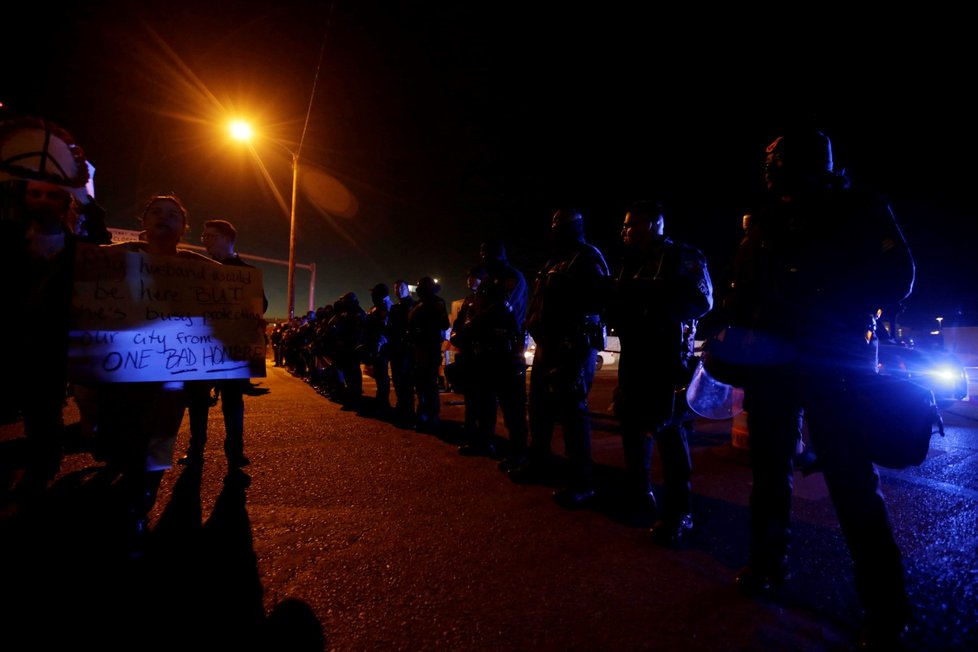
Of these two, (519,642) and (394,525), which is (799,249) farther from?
(394,525)

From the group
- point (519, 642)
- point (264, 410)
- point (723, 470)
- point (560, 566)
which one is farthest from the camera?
point (264, 410)

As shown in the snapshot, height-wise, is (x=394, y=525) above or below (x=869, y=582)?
below

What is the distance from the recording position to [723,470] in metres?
3.79

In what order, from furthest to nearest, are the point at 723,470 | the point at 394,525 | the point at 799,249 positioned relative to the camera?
the point at 723,470
the point at 394,525
the point at 799,249

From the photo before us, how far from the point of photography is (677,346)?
2371 millimetres

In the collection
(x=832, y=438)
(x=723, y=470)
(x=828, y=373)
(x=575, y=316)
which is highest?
(x=575, y=316)

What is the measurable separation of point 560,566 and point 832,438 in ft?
4.43

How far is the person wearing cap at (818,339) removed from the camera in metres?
1.57

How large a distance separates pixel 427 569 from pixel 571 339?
1.72 m

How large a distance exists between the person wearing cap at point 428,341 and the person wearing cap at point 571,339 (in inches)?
85.1

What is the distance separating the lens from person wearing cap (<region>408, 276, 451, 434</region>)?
16.7ft

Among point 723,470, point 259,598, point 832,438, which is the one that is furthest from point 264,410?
point 832,438

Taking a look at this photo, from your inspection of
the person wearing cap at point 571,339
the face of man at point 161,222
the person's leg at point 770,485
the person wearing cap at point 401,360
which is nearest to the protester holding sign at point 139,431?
the face of man at point 161,222

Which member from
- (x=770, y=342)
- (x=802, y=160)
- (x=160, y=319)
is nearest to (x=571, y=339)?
(x=770, y=342)
